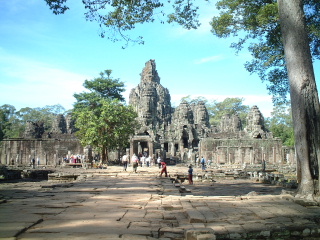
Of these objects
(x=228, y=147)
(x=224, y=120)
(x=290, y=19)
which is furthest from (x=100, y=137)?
(x=224, y=120)

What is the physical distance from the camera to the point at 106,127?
2492 cm

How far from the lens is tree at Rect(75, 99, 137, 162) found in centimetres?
2461

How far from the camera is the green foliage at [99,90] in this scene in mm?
41281

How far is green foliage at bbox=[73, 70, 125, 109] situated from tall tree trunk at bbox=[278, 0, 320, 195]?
115 ft

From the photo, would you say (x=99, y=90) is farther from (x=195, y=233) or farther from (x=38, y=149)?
(x=195, y=233)

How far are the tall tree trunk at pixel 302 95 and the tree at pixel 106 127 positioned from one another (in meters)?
18.7

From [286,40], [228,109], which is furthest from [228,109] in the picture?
[286,40]

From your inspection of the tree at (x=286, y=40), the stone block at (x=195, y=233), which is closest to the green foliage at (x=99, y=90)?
the tree at (x=286, y=40)

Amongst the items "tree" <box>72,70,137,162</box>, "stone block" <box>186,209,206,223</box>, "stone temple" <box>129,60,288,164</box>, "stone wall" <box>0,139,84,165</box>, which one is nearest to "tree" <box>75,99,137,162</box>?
"tree" <box>72,70,137,162</box>

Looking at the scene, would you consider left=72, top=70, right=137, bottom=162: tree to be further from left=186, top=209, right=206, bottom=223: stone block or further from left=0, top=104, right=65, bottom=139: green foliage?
left=0, top=104, right=65, bottom=139: green foliage

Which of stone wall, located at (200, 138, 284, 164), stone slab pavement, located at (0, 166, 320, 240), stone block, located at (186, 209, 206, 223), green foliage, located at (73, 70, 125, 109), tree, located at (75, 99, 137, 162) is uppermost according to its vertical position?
green foliage, located at (73, 70, 125, 109)

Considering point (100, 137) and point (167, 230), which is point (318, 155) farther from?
point (100, 137)

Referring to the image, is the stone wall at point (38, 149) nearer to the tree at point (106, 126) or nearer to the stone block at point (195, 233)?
the tree at point (106, 126)

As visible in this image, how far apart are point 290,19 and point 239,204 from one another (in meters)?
4.77
